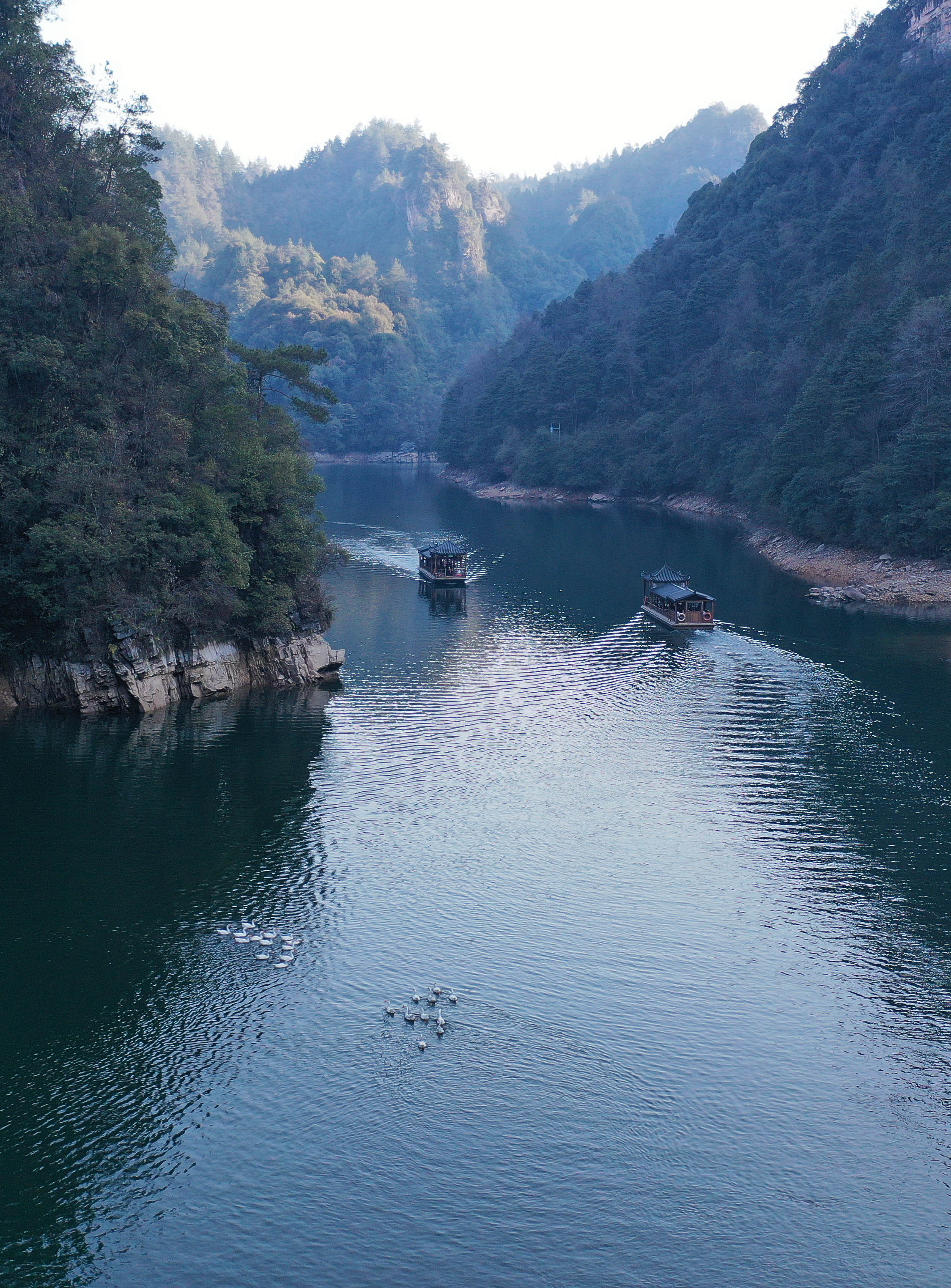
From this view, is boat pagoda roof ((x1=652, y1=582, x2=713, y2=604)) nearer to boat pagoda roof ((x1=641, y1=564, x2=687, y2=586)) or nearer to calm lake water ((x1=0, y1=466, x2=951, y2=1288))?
boat pagoda roof ((x1=641, y1=564, x2=687, y2=586))

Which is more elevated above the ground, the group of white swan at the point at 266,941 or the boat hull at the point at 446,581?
the boat hull at the point at 446,581

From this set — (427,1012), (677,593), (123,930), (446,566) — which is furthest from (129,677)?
(446,566)

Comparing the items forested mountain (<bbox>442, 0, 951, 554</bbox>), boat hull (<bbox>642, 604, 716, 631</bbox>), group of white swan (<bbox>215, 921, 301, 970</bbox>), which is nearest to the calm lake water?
group of white swan (<bbox>215, 921, 301, 970</bbox>)

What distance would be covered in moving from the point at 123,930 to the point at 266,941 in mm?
3762

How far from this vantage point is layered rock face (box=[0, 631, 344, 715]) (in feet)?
142

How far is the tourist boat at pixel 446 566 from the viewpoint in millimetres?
78000

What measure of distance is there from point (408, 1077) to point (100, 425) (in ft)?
114

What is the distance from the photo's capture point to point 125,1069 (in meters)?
20.9

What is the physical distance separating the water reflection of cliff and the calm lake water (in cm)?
10

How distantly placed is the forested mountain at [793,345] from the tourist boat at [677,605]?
737 inches

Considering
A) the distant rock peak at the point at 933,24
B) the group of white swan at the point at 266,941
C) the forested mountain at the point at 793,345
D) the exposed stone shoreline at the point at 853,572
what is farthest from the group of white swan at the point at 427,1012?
the distant rock peak at the point at 933,24

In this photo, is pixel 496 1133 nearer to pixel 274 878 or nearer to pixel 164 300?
pixel 274 878

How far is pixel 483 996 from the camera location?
23578 mm

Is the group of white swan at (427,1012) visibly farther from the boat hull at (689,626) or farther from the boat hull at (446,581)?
the boat hull at (446,581)
